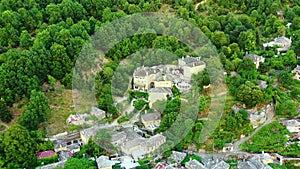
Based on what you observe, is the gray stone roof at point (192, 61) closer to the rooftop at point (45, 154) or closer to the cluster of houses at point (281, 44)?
the cluster of houses at point (281, 44)

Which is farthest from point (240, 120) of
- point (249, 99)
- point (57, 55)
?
point (57, 55)

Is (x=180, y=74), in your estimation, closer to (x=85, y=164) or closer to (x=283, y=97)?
(x=283, y=97)

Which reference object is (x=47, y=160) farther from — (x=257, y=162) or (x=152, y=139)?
(x=257, y=162)

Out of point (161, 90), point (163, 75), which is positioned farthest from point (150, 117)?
point (163, 75)

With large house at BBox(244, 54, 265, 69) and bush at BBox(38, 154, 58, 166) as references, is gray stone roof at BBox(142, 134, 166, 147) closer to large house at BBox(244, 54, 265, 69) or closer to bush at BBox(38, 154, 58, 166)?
bush at BBox(38, 154, 58, 166)

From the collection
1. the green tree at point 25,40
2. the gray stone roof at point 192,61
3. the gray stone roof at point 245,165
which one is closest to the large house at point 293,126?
the gray stone roof at point 245,165

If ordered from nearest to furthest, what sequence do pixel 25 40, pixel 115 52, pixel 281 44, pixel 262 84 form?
1. pixel 262 84
2. pixel 25 40
3. pixel 115 52
4. pixel 281 44

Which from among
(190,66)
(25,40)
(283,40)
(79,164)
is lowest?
(79,164)

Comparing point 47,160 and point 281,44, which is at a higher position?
point 281,44
